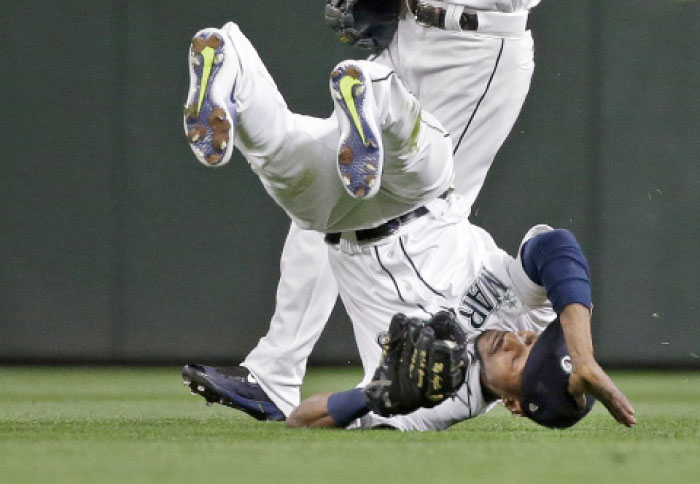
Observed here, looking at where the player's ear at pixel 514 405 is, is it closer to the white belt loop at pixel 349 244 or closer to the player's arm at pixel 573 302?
the player's arm at pixel 573 302

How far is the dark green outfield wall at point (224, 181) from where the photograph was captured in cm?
497

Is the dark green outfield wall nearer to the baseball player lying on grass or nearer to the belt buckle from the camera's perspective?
the belt buckle

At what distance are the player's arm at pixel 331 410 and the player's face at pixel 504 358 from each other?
259mm

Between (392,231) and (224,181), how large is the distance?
216cm

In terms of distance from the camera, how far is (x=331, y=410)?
2881 millimetres

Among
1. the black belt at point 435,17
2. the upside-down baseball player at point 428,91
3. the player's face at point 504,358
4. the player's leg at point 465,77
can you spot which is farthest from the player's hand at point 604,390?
the black belt at point 435,17

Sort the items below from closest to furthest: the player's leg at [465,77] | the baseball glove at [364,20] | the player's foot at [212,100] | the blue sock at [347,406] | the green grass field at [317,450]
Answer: the green grass field at [317,450] → the player's foot at [212,100] → the blue sock at [347,406] → the baseball glove at [364,20] → the player's leg at [465,77]

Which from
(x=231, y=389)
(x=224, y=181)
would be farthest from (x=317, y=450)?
(x=224, y=181)

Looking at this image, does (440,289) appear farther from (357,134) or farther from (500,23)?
(500,23)

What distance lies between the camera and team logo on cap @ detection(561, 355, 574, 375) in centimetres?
269

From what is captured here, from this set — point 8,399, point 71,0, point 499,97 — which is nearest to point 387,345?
point 499,97

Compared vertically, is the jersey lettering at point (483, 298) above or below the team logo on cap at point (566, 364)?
above

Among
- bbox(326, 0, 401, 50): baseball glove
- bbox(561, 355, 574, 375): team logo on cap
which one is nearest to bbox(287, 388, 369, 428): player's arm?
bbox(561, 355, 574, 375): team logo on cap

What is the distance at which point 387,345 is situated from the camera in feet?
8.54
